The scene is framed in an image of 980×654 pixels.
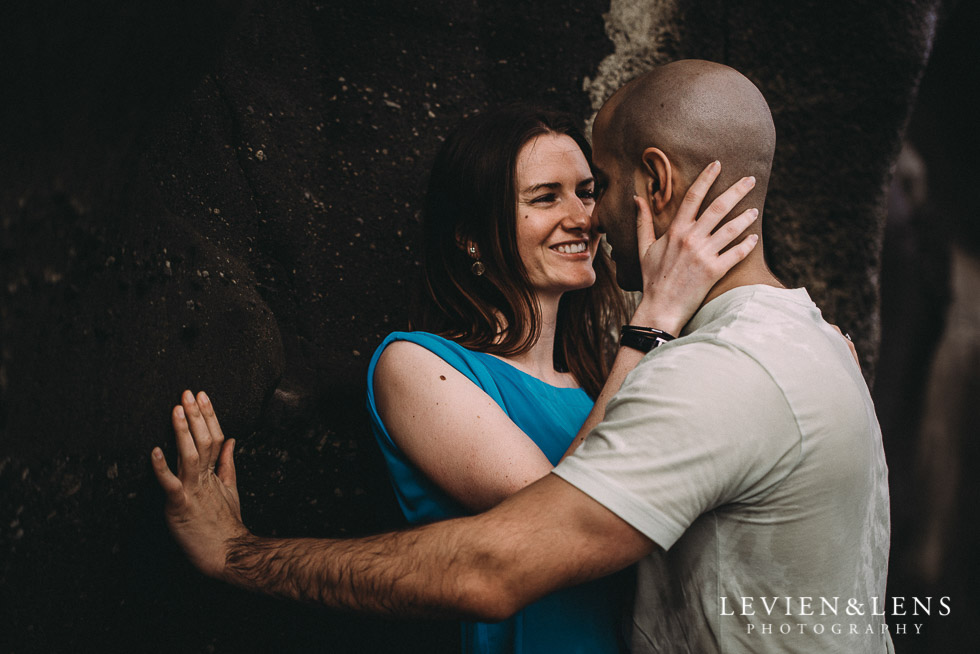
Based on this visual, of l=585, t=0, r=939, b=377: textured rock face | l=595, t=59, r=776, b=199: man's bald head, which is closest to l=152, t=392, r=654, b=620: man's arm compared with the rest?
l=595, t=59, r=776, b=199: man's bald head

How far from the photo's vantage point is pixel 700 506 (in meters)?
0.99

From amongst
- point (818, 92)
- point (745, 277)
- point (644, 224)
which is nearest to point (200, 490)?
point (644, 224)

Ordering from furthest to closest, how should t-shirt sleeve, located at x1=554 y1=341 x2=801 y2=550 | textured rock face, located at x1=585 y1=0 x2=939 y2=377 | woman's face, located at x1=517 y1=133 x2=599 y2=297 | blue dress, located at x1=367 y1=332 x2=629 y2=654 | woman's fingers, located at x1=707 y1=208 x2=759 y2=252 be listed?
textured rock face, located at x1=585 y1=0 x2=939 y2=377
woman's face, located at x1=517 y1=133 x2=599 y2=297
blue dress, located at x1=367 y1=332 x2=629 y2=654
woman's fingers, located at x1=707 y1=208 x2=759 y2=252
t-shirt sleeve, located at x1=554 y1=341 x2=801 y2=550

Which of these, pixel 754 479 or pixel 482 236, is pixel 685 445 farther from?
pixel 482 236

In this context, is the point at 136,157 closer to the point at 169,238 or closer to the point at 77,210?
the point at 77,210

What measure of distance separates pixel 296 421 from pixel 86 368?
0.70 metres

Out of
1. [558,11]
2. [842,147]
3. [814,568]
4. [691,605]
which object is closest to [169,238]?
[691,605]

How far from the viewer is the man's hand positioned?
1408mm

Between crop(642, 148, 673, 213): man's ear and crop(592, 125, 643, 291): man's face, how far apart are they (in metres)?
0.04

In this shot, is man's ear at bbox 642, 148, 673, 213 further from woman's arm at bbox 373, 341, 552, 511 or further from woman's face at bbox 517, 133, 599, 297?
woman's arm at bbox 373, 341, 552, 511

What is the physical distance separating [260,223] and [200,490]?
2.60ft

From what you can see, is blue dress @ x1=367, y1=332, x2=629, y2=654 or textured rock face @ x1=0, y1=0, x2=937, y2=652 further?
blue dress @ x1=367, y1=332, x2=629, y2=654

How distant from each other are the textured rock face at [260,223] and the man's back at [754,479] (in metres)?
0.89

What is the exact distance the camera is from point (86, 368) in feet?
4.15
